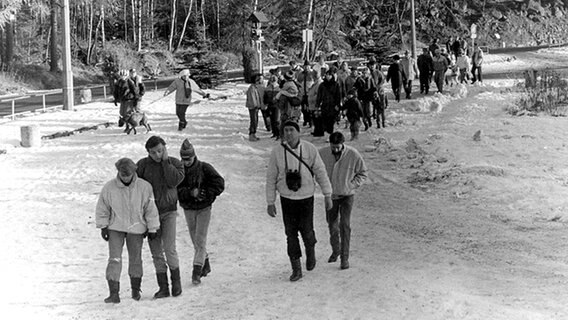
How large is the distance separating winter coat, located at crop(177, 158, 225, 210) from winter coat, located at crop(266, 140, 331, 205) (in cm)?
62

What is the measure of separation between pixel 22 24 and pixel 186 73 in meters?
43.6

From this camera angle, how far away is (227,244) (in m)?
12.4

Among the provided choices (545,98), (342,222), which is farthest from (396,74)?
(342,222)

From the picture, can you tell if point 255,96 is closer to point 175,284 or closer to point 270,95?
point 270,95

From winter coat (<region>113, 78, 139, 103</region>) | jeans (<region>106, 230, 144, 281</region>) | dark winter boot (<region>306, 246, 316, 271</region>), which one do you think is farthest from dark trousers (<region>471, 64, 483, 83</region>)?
jeans (<region>106, 230, 144, 281</region>)

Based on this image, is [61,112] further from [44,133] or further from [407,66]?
[407,66]

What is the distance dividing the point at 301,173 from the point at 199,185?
118 cm

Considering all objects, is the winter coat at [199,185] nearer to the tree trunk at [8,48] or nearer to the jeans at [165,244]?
the jeans at [165,244]

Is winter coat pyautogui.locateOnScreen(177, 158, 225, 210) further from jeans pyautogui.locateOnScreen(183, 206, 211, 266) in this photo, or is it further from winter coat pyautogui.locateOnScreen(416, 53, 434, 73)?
winter coat pyautogui.locateOnScreen(416, 53, 434, 73)

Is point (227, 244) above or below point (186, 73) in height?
below

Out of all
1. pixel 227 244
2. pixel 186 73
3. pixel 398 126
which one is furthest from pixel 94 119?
pixel 227 244

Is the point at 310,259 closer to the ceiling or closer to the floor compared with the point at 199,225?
closer to the floor

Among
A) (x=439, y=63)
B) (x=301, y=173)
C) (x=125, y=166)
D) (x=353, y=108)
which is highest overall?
(x=439, y=63)

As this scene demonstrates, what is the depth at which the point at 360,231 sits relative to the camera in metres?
13.2
